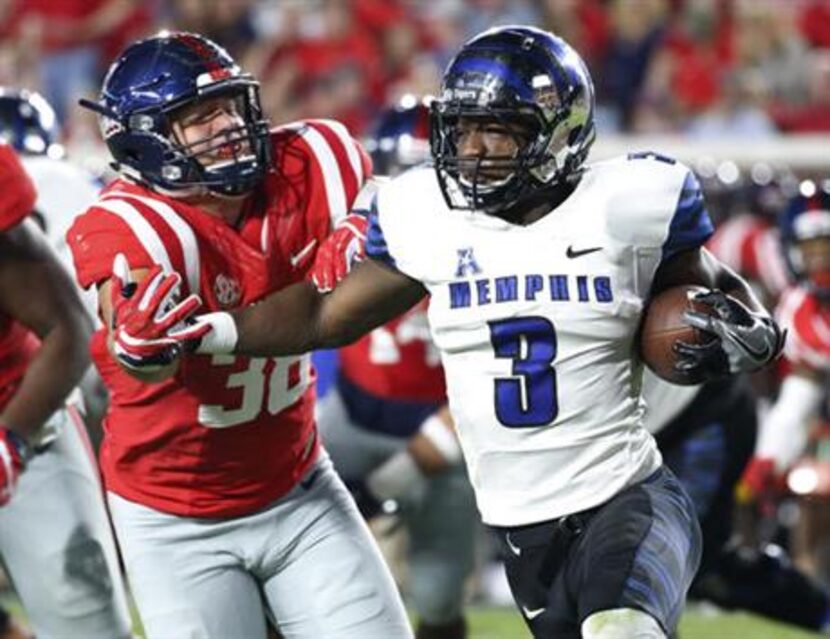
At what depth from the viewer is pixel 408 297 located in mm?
3766

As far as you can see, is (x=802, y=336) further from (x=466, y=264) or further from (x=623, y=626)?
(x=623, y=626)

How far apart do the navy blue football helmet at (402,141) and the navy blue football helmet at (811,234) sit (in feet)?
4.43

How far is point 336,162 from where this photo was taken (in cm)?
407

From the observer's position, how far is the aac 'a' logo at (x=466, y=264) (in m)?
3.61

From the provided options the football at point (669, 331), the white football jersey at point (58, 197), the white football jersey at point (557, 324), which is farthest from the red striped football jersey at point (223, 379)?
the white football jersey at point (58, 197)

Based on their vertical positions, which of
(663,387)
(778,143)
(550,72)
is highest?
(550,72)

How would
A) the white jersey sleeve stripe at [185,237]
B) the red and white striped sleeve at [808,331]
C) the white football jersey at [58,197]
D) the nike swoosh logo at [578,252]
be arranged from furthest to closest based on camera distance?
the red and white striped sleeve at [808,331] < the white football jersey at [58,197] < the white jersey sleeve stripe at [185,237] < the nike swoosh logo at [578,252]

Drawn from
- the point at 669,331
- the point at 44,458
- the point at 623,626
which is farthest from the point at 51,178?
the point at 623,626

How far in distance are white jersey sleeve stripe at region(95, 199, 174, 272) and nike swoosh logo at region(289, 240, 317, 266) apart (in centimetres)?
29

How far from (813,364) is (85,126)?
3.76m

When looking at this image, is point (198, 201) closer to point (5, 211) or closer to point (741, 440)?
point (5, 211)

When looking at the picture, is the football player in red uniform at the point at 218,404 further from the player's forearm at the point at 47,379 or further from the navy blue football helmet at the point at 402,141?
the navy blue football helmet at the point at 402,141

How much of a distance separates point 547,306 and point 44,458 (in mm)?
1375

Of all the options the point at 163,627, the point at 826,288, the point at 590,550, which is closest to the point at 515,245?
the point at 590,550
